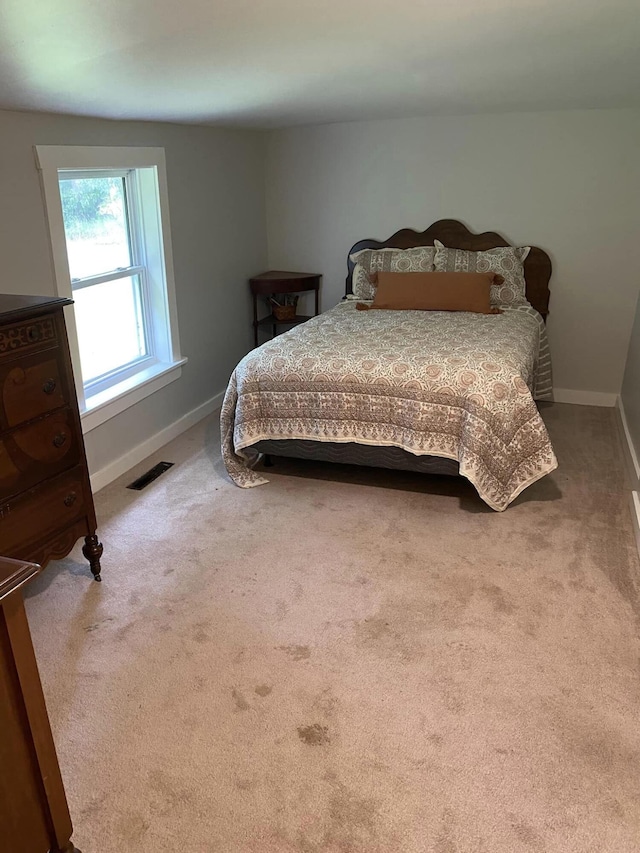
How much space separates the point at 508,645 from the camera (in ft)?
7.22

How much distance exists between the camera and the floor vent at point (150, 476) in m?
3.40

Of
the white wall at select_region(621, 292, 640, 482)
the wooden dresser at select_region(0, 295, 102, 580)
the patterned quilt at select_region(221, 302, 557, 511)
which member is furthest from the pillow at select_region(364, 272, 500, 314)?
the wooden dresser at select_region(0, 295, 102, 580)

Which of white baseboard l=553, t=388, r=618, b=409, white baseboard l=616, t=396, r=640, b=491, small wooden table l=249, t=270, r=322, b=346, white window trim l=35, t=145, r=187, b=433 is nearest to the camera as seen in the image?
white window trim l=35, t=145, r=187, b=433

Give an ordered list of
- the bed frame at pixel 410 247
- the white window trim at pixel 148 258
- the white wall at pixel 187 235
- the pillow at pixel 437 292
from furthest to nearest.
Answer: the pillow at pixel 437 292 → the bed frame at pixel 410 247 → the white window trim at pixel 148 258 → the white wall at pixel 187 235

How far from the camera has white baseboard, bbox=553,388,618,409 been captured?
4.59 m

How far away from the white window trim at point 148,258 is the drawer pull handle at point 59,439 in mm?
831

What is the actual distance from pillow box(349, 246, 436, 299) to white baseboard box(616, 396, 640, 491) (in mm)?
1626

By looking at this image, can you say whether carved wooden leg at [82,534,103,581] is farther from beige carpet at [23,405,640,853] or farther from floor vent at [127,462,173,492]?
floor vent at [127,462,173,492]

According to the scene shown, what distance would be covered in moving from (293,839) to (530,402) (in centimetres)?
205

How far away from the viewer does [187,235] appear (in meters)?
3.98

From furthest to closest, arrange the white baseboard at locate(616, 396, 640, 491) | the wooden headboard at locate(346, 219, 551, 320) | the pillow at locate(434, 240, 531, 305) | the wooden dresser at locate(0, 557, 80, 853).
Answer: the wooden headboard at locate(346, 219, 551, 320)
the pillow at locate(434, 240, 531, 305)
the white baseboard at locate(616, 396, 640, 491)
the wooden dresser at locate(0, 557, 80, 853)

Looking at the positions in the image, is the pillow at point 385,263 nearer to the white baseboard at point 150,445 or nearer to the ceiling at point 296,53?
the ceiling at point 296,53

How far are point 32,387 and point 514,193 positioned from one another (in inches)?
139

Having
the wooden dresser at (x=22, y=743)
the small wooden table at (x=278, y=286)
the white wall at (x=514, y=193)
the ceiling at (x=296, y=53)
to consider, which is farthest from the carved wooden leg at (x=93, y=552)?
the white wall at (x=514, y=193)
